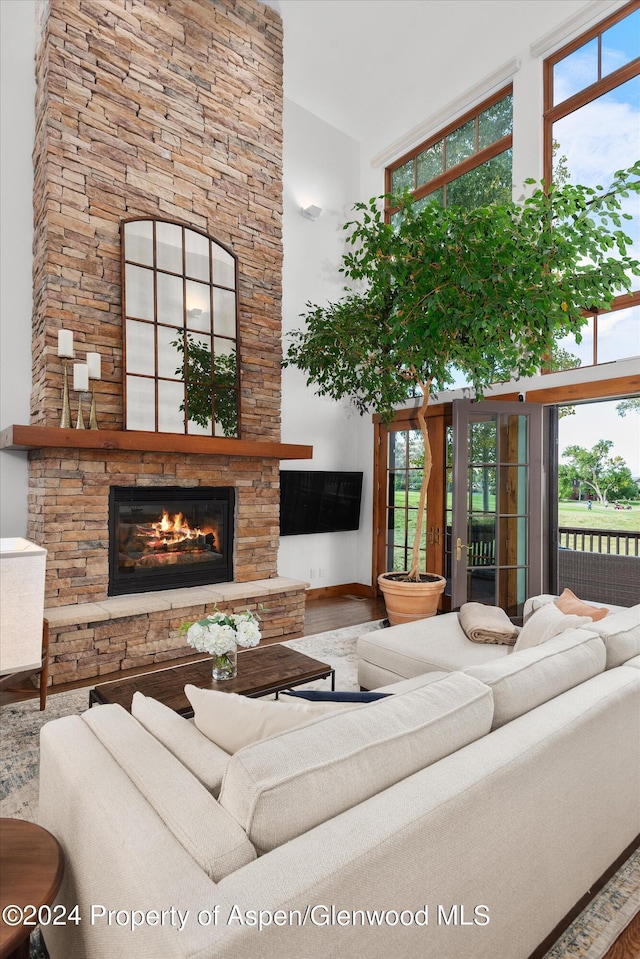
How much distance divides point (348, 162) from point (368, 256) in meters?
2.82

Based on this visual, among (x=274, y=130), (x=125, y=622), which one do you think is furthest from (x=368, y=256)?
(x=125, y=622)

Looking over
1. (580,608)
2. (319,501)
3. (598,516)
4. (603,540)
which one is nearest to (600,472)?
(598,516)

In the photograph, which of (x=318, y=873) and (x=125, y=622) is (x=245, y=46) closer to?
(x=125, y=622)

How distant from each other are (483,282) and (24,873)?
378 cm

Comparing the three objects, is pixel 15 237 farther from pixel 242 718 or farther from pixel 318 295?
pixel 242 718

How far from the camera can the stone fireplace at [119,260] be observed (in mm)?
3578

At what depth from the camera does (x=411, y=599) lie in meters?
4.50

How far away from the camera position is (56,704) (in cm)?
303

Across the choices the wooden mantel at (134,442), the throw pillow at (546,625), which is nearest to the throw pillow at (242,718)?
the throw pillow at (546,625)

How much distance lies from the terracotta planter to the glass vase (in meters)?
2.30

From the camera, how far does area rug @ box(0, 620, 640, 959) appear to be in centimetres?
151

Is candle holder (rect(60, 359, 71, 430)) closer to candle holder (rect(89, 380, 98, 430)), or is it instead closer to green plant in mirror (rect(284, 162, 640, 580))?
candle holder (rect(89, 380, 98, 430))

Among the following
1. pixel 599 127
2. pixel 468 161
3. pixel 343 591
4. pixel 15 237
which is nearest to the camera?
pixel 15 237

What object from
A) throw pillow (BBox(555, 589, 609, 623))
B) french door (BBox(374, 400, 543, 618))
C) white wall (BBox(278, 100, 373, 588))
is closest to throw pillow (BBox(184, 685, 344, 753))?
throw pillow (BBox(555, 589, 609, 623))
